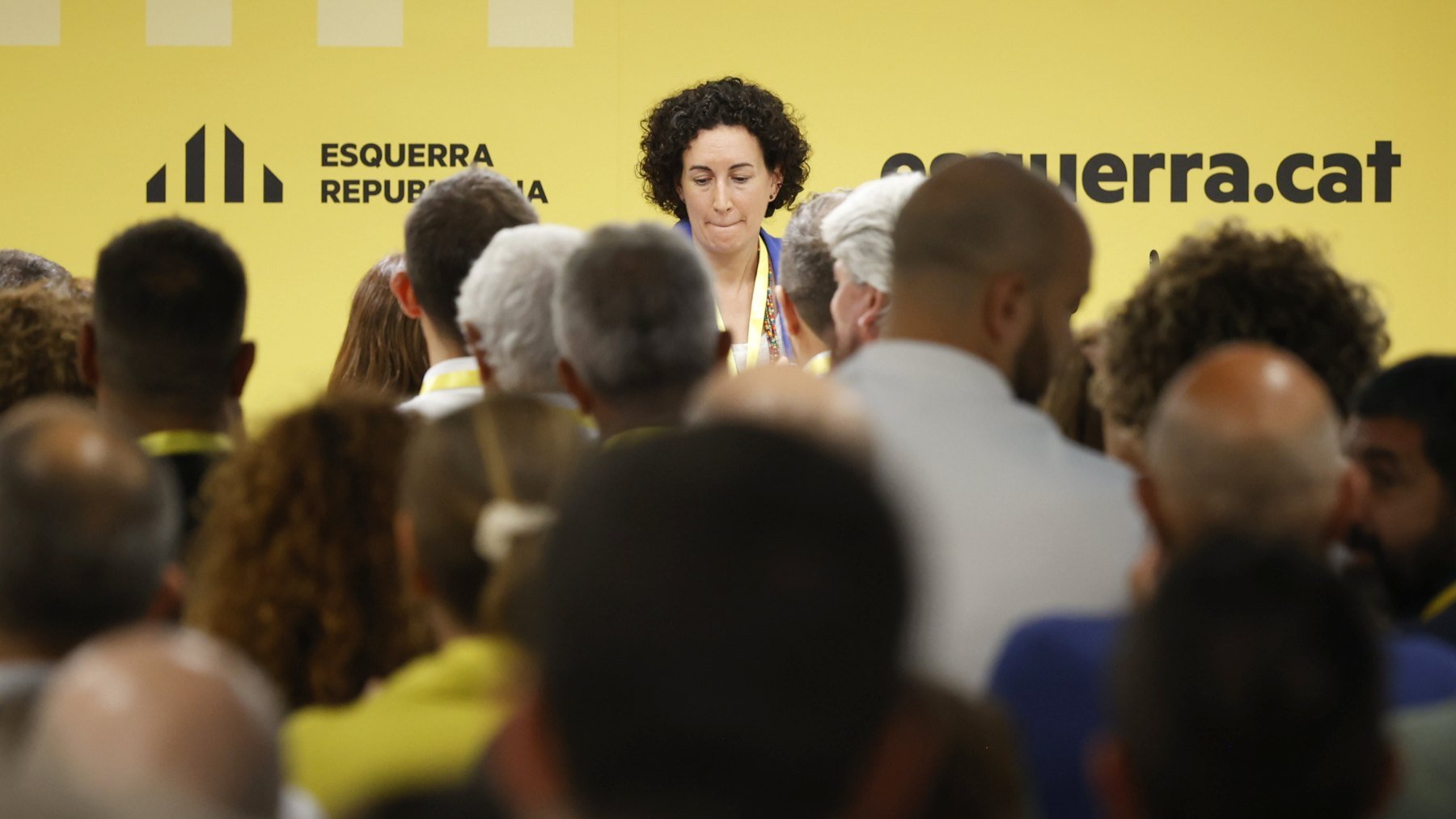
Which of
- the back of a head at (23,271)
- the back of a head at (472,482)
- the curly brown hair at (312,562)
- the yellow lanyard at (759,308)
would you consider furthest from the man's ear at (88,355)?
the yellow lanyard at (759,308)

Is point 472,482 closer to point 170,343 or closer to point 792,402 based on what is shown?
point 792,402

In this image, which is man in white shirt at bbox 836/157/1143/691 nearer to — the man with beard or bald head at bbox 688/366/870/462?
bald head at bbox 688/366/870/462

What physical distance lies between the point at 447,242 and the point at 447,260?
3 centimetres

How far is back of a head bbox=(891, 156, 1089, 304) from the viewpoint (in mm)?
2043

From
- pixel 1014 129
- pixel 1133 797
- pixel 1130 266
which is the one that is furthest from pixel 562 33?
pixel 1133 797

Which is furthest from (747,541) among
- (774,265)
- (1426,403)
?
(774,265)

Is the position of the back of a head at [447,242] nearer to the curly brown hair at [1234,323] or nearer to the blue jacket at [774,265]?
the curly brown hair at [1234,323]

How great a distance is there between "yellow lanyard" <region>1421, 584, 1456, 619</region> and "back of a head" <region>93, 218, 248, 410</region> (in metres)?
1.47

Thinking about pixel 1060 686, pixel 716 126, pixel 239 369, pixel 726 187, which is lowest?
pixel 1060 686

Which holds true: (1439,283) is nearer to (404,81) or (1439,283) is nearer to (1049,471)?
(404,81)

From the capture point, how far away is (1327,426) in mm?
1438

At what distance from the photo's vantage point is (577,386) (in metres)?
2.04

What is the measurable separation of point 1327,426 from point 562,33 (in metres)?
4.79

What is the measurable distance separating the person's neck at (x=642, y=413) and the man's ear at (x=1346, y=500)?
0.73m
